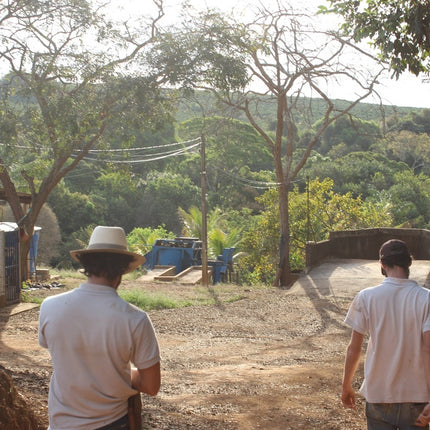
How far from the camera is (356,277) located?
16.9 meters

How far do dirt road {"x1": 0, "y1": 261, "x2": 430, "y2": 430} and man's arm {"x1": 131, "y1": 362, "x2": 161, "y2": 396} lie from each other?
2125 mm

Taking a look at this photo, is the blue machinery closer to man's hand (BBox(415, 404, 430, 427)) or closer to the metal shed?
the metal shed

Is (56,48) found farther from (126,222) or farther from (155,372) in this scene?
(126,222)

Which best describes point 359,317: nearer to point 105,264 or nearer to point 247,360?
point 105,264

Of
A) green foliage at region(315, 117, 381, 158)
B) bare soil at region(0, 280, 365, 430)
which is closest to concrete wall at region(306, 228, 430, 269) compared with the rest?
bare soil at region(0, 280, 365, 430)

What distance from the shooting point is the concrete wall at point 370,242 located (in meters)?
21.3

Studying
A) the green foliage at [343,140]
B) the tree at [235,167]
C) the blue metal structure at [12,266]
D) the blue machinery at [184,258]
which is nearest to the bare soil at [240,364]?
the blue metal structure at [12,266]

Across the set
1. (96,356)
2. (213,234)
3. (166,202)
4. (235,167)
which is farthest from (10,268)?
(235,167)

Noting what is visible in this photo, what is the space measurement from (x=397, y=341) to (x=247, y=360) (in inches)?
213

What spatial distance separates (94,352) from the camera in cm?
257

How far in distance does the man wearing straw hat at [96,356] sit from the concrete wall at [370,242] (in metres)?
18.9

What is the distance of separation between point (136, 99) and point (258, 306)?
568 cm

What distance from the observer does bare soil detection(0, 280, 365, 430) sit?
5.27 metres

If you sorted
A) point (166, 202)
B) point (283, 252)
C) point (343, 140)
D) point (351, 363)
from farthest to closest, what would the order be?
point (343, 140) < point (166, 202) < point (283, 252) < point (351, 363)
